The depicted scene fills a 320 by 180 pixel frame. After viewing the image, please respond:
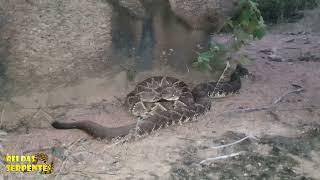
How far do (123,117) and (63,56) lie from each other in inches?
45.4

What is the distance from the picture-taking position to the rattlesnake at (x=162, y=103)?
5996 mm

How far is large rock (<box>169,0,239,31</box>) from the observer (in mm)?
7137

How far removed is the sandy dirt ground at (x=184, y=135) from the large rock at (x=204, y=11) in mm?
868

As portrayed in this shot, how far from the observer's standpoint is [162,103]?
684cm

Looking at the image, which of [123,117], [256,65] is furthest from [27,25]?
[256,65]

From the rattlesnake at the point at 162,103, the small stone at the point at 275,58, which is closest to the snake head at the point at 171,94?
the rattlesnake at the point at 162,103

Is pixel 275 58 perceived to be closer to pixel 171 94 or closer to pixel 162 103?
pixel 171 94

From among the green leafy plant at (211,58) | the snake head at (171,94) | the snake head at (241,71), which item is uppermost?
the green leafy plant at (211,58)

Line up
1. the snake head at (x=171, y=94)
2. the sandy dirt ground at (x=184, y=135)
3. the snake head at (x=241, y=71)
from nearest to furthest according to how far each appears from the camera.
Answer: the sandy dirt ground at (x=184, y=135) → the snake head at (x=171, y=94) → the snake head at (x=241, y=71)

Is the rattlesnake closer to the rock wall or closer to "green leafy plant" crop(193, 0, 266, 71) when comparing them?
"green leafy plant" crop(193, 0, 266, 71)

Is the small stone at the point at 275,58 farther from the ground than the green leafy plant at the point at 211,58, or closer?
closer

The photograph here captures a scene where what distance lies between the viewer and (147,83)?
22.8 ft

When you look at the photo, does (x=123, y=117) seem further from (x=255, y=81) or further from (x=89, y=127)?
(x=255, y=81)

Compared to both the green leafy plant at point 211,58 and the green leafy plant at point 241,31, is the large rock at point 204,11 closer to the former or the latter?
the green leafy plant at point 241,31
